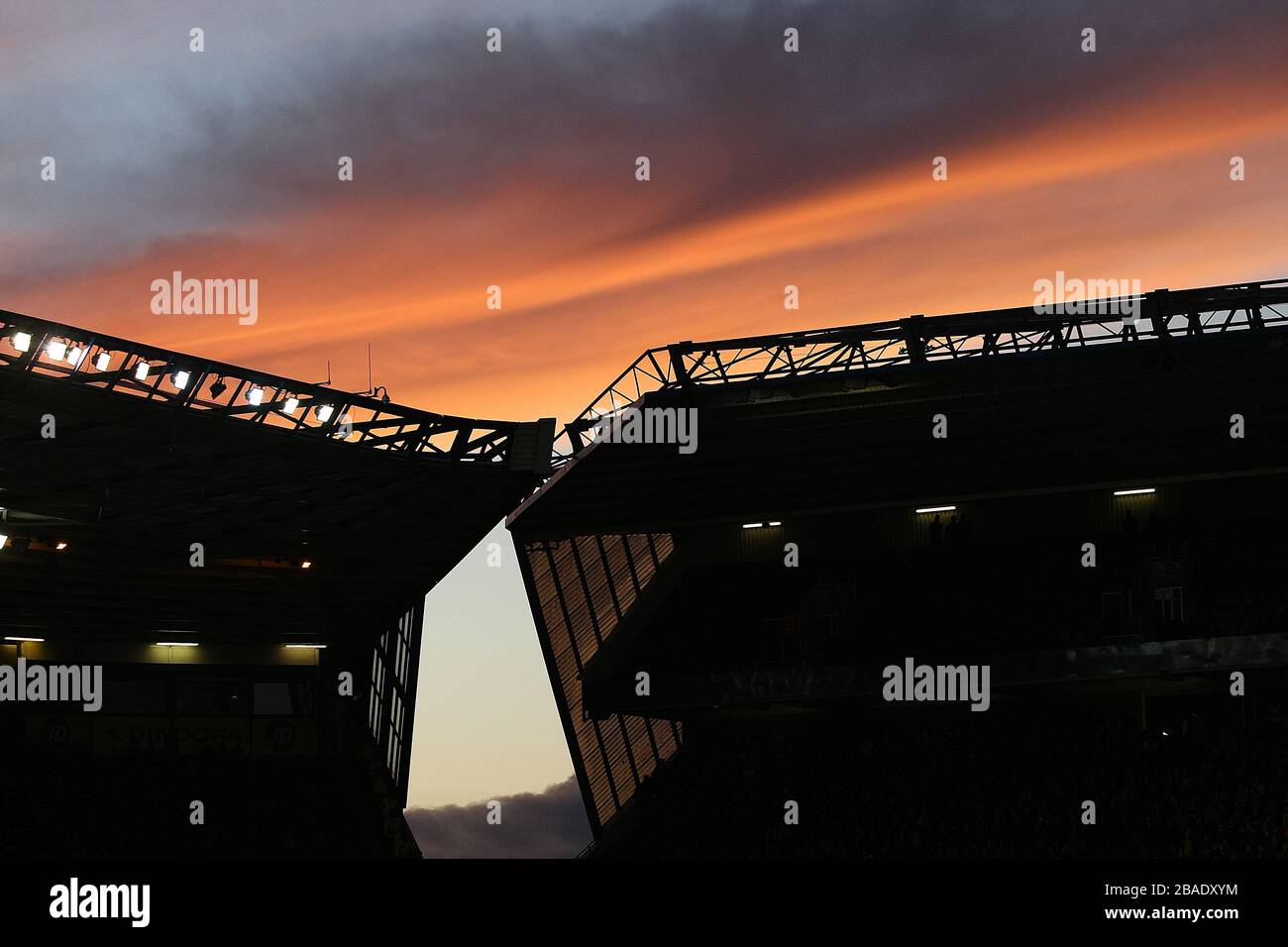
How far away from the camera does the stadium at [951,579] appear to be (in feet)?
115

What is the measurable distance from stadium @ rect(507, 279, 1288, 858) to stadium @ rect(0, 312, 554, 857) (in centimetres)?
405

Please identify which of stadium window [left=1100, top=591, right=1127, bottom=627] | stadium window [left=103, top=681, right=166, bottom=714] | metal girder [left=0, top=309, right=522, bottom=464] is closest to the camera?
metal girder [left=0, top=309, right=522, bottom=464]

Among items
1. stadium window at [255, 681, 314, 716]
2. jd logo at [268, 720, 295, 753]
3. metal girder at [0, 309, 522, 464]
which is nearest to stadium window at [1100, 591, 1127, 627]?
metal girder at [0, 309, 522, 464]

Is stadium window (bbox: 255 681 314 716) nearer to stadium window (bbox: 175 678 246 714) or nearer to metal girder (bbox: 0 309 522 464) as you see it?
stadium window (bbox: 175 678 246 714)

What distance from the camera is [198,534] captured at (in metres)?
41.3

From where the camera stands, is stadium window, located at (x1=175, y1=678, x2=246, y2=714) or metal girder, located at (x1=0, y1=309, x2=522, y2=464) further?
stadium window, located at (x1=175, y1=678, x2=246, y2=714)

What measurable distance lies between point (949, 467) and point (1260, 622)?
8.53 metres

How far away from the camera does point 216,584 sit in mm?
47219

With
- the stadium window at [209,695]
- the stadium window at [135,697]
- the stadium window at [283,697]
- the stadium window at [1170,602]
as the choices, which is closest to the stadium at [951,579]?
the stadium window at [1170,602]

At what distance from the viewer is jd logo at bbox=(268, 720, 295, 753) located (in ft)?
172

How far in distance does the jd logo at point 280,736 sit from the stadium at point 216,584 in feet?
0.17

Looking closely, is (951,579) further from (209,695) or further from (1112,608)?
(209,695)

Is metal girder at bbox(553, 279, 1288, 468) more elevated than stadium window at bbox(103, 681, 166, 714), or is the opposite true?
metal girder at bbox(553, 279, 1288, 468)

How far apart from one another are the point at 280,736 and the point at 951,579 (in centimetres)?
2146
